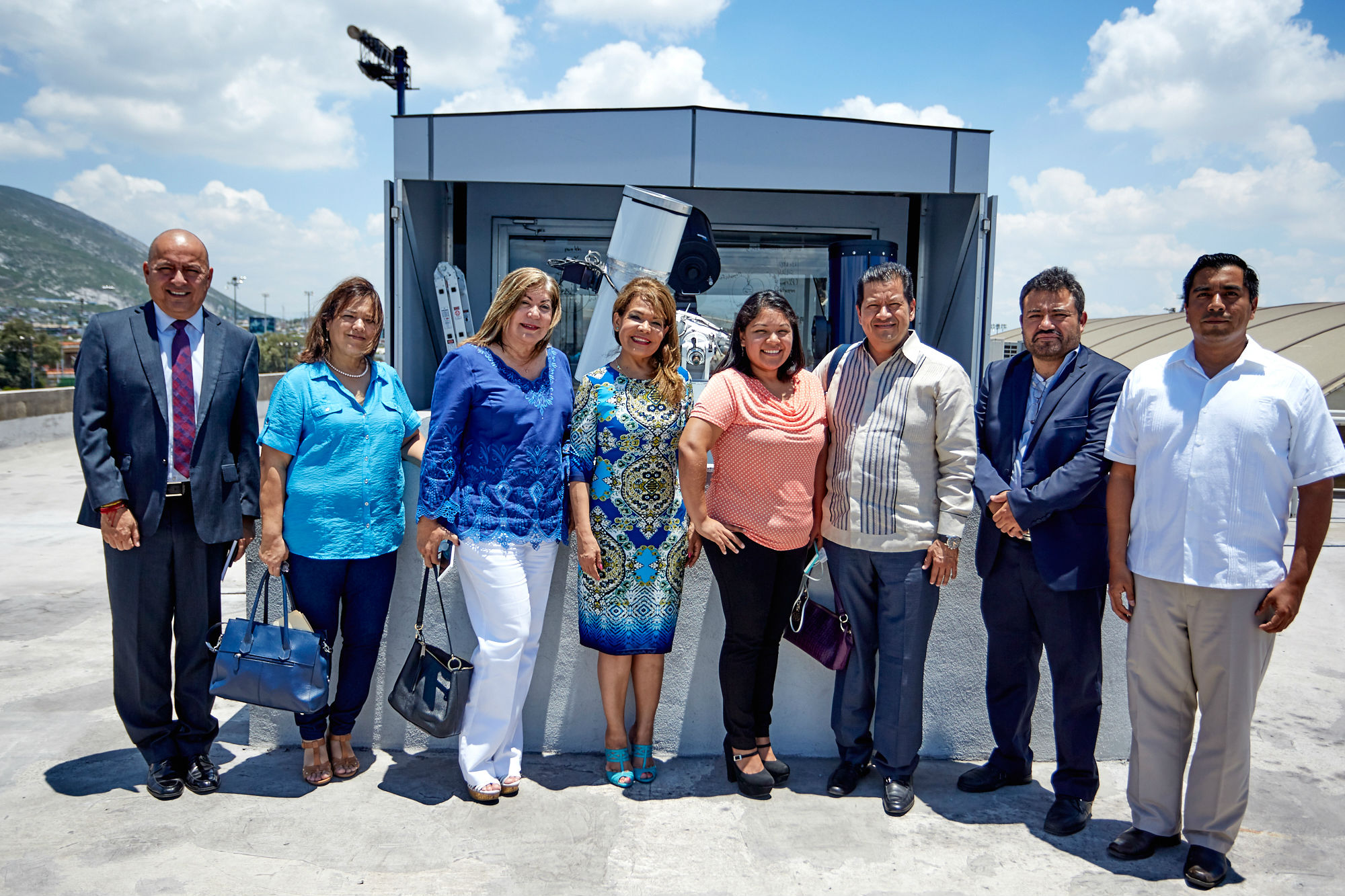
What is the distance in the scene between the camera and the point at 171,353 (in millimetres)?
2717

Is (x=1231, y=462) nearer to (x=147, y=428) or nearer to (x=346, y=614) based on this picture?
(x=346, y=614)

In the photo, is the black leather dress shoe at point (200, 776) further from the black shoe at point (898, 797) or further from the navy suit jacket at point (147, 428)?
the black shoe at point (898, 797)

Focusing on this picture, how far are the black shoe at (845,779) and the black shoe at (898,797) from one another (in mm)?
121

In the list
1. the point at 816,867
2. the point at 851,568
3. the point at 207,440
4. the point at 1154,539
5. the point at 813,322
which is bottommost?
the point at 816,867

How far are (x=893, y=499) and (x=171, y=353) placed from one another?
8.06ft

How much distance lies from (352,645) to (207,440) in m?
0.86

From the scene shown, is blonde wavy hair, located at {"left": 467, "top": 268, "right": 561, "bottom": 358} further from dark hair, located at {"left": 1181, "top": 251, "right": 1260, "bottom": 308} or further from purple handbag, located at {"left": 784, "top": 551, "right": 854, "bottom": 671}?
dark hair, located at {"left": 1181, "top": 251, "right": 1260, "bottom": 308}

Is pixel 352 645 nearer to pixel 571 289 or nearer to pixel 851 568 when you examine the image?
pixel 851 568

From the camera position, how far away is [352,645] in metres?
2.89

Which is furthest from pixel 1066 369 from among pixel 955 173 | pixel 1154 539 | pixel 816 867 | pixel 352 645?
pixel 955 173

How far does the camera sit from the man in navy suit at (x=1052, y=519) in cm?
258

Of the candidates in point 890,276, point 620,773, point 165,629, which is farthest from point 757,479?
point 165,629

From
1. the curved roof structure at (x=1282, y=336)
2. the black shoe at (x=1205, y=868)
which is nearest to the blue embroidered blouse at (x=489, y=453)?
the black shoe at (x=1205, y=868)

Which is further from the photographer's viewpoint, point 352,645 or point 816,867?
point 352,645
